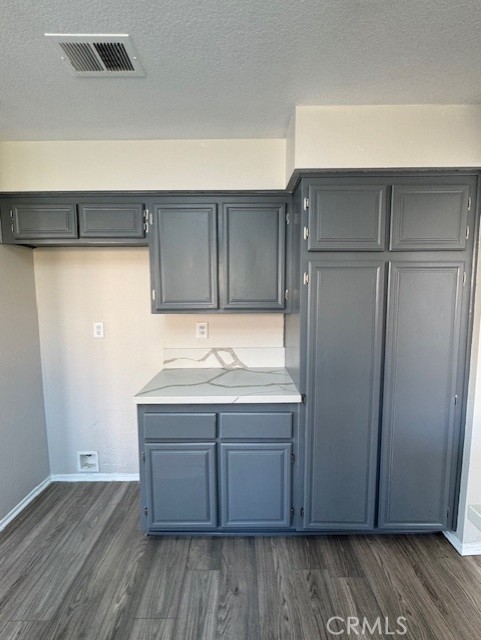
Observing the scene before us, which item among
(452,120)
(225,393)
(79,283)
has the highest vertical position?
(452,120)

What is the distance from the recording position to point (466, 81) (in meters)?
1.51

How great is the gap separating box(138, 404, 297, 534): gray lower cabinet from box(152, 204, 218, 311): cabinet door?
69cm

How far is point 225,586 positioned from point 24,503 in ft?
5.33

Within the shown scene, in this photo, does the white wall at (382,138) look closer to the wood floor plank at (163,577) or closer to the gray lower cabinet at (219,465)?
the gray lower cabinet at (219,465)

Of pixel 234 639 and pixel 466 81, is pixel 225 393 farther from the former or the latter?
pixel 466 81

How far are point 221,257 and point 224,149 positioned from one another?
0.68 metres

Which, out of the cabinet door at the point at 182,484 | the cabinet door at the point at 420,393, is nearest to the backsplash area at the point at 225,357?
the cabinet door at the point at 182,484

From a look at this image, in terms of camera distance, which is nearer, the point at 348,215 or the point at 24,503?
the point at 348,215

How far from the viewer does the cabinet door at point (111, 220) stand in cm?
209

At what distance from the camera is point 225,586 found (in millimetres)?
1672

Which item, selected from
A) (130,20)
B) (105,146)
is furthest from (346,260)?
(105,146)

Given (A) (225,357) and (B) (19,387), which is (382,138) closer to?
(A) (225,357)

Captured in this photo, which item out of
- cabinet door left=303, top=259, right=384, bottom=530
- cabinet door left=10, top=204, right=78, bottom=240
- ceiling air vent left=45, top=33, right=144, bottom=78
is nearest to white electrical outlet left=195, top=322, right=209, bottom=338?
cabinet door left=303, top=259, right=384, bottom=530

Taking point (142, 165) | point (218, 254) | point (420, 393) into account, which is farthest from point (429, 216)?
point (142, 165)
